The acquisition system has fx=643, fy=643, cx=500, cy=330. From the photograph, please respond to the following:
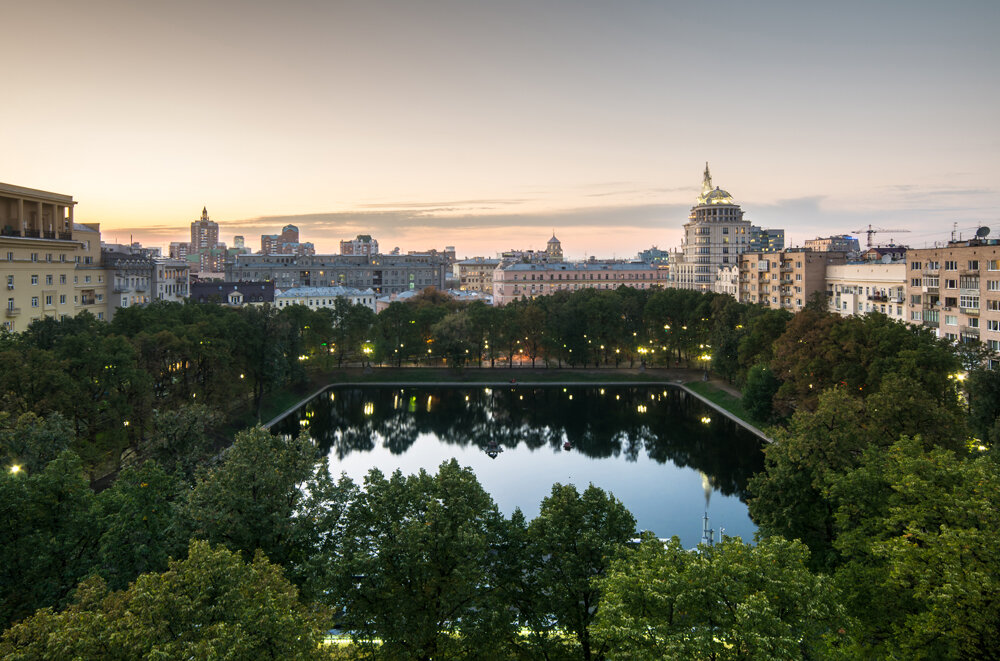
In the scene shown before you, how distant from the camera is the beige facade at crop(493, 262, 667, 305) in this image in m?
151

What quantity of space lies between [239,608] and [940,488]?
21.7 m

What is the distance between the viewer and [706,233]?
136875mm

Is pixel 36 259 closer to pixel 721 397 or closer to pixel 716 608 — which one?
pixel 716 608

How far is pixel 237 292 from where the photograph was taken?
119812mm

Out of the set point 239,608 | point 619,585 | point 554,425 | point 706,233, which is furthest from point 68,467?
point 706,233

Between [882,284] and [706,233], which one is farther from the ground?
[706,233]

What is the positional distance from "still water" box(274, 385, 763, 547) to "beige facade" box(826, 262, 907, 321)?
72.5ft

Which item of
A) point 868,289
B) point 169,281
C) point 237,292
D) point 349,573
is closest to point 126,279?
point 169,281

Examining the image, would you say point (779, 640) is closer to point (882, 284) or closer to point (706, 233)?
point (882, 284)

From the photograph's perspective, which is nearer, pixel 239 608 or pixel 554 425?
pixel 239 608

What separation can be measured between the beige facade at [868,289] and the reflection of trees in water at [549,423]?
72.6 ft

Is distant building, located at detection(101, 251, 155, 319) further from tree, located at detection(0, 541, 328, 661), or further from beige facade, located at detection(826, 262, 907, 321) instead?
beige facade, located at detection(826, 262, 907, 321)

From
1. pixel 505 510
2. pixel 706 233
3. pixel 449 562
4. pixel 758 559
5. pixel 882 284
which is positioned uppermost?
pixel 706 233

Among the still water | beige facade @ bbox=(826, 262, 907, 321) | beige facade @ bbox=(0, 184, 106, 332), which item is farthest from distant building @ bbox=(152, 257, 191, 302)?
beige facade @ bbox=(826, 262, 907, 321)
